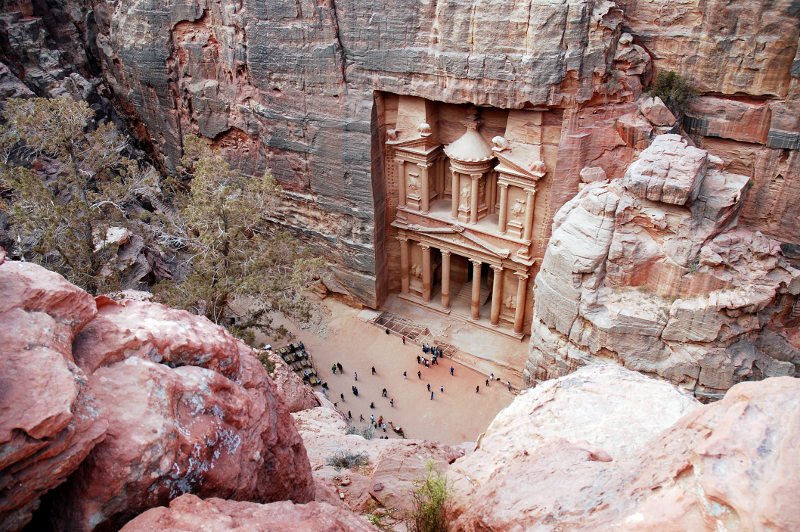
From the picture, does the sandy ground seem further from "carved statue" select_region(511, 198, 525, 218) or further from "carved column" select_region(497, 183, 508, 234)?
"carved statue" select_region(511, 198, 525, 218)

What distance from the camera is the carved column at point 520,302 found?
67.4 ft

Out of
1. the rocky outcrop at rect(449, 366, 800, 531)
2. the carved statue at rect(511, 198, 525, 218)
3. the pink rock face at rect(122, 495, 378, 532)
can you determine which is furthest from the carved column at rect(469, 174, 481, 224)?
the pink rock face at rect(122, 495, 378, 532)

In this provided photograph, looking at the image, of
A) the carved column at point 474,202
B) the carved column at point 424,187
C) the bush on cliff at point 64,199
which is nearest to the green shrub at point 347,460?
the bush on cliff at point 64,199

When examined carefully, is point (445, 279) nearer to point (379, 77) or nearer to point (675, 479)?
point (379, 77)

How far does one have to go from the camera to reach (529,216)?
19.4 metres

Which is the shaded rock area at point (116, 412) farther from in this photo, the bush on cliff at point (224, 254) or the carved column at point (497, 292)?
the carved column at point (497, 292)

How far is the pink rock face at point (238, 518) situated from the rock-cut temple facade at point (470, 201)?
1513 cm

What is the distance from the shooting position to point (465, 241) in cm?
2150

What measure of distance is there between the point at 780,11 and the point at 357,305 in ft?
55.2

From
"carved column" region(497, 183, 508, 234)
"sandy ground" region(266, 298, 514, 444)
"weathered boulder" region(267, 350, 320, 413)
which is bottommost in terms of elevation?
"sandy ground" region(266, 298, 514, 444)

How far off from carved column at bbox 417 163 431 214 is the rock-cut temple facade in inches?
1.5

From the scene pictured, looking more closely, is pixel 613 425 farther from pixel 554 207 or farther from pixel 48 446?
pixel 554 207

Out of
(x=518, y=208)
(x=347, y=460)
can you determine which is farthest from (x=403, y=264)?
(x=347, y=460)

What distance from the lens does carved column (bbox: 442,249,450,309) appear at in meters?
22.3
